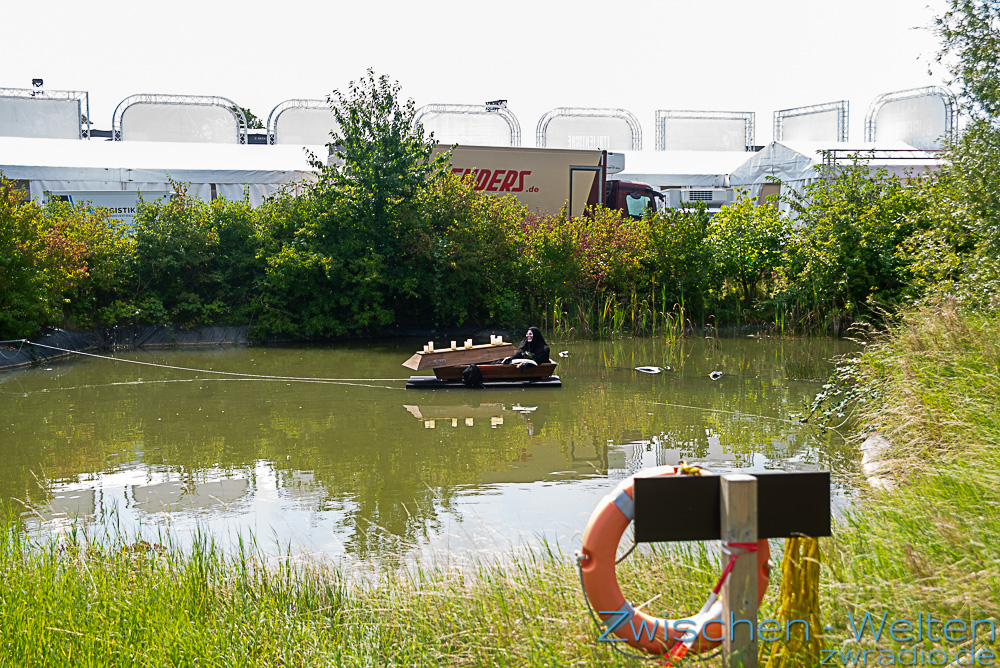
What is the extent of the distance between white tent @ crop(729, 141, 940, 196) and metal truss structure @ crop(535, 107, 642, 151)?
12315mm

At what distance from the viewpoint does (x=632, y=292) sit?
20891 millimetres

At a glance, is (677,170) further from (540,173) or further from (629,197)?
(540,173)

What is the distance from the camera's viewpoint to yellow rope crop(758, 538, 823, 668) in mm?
3244

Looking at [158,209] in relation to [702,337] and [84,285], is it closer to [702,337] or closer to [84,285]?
[84,285]

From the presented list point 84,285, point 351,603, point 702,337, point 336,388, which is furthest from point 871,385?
point 84,285

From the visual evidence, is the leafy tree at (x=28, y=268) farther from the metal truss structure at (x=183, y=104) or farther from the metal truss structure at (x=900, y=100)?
the metal truss structure at (x=900, y=100)

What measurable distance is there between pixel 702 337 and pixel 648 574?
52.4 ft

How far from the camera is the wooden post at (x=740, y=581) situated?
3.02 metres

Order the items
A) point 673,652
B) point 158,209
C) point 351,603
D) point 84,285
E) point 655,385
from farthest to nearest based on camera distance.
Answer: point 158,209 < point 84,285 < point 655,385 < point 351,603 < point 673,652

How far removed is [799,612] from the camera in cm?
325

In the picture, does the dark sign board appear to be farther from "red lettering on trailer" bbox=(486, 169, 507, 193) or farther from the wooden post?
"red lettering on trailer" bbox=(486, 169, 507, 193)

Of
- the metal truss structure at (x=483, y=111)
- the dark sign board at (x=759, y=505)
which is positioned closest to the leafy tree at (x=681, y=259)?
the dark sign board at (x=759, y=505)

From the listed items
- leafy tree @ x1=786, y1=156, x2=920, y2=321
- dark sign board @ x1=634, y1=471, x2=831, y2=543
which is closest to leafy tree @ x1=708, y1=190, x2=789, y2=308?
leafy tree @ x1=786, y1=156, x2=920, y2=321

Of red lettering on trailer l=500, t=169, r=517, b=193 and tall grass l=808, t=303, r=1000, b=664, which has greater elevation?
red lettering on trailer l=500, t=169, r=517, b=193
